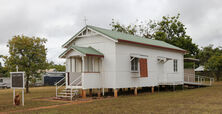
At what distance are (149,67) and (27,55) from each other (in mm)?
12309

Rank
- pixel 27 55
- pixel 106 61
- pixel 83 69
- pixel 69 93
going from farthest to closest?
pixel 27 55, pixel 106 61, pixel 83 69, pixel 69 93

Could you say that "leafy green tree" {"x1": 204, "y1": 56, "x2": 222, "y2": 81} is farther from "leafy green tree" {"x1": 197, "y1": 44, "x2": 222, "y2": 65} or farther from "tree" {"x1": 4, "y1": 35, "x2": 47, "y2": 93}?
"tree" {"x1": 4, "y1": 35, "x2": 47, "y2": 93}

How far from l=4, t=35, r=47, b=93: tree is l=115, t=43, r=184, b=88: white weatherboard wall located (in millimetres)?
10457

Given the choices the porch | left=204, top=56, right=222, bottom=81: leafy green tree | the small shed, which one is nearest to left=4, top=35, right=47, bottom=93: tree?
the porch

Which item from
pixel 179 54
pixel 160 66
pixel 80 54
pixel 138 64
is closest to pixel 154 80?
pixel 160 66

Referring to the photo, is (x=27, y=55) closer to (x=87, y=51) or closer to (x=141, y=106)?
(x=87, y=51)

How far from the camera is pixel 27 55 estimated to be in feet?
86.0

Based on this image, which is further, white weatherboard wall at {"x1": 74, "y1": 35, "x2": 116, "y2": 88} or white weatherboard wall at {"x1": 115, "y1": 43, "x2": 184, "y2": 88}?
white weatherboard wall at {"x1": 115, "y1": 43, "x2": 184, "y2": 88}

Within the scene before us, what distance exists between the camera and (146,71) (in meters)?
21.6

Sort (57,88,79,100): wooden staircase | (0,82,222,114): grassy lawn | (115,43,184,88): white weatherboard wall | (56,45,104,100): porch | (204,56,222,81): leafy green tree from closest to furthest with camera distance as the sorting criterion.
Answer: (0,82,222,114): grassy lawn, (57,88,79,100): wooden staircase, (56,45,104,100): porch, (115,43,184,88): white weatherboard wall, (204,56,222,81): leafy green tree

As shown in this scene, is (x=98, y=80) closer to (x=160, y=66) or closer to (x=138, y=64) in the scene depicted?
(x=138, y=64)

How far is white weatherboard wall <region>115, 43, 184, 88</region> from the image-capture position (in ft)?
64.4

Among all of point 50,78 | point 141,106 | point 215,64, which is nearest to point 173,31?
point 215,64

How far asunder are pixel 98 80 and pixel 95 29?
3935mm
